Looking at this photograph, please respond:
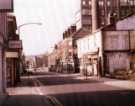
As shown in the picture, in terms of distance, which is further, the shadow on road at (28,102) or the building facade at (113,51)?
the building facade at (113,51)

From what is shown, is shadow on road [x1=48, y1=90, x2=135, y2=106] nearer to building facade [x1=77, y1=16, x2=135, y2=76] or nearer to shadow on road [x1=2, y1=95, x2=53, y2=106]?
shadow on road [x1=2, y1=95, x2=53, y2=106]

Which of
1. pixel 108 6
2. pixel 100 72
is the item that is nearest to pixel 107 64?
pixel 100 72

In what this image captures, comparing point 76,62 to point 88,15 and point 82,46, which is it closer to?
point 82,46

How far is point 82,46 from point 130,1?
2124 centimetres

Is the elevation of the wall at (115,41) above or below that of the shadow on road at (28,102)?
above

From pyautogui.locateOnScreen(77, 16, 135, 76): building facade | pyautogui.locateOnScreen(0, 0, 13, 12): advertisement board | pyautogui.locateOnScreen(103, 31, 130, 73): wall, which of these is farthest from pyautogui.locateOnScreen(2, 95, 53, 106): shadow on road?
pyautogui.locateOnScreen(103, 31, 130, 73): wall

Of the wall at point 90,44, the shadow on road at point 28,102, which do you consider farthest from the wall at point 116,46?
the shadow on road at point 28,102

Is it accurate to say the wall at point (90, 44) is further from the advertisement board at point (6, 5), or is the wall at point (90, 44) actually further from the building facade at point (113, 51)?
the advertisement board at point (6, 5)

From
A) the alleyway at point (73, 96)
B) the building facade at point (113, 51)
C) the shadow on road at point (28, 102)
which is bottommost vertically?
the shadow on road at point (28, 102)

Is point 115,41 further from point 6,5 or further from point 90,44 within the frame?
point 6,5

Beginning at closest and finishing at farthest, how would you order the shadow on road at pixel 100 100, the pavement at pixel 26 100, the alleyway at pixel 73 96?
the shadow on road at pixel 100 100, the alleyway at pixel 73 96, the pavement at pixel 26 100

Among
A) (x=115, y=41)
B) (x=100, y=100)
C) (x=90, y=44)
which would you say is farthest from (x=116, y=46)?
(x=100, y=100)

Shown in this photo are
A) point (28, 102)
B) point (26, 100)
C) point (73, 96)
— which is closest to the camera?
point (28, 102)

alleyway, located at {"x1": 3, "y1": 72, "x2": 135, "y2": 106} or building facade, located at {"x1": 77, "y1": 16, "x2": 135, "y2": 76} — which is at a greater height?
building facade, located at {"x1": 77, "y1": 16, "x2": 135, "y2": 76}
